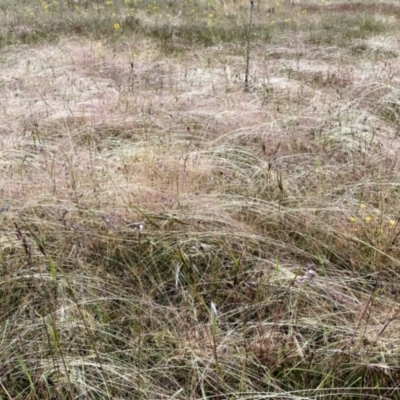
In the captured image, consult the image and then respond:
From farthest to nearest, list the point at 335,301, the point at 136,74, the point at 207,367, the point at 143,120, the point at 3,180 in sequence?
the point at 136,74
the point at 143,120
the point at 3,180
the point at 335,301
the point at 207,367

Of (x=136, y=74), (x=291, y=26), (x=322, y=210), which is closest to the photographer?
(x=322, y=210)

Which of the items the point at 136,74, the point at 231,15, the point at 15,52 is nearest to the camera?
the point at 136,74

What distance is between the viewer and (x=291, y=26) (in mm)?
8992

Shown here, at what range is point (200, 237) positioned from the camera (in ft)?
7.53

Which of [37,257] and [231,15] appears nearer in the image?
[37,257]

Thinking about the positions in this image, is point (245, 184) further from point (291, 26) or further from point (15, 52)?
point (291, 26)

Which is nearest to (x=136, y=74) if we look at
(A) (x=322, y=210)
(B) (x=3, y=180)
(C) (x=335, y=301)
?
(B) (x=3, y=180)

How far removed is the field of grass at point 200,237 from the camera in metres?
1.65

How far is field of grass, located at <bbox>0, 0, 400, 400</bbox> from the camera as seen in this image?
5.41ft

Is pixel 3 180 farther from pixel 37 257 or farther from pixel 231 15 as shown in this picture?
pixel 231 15

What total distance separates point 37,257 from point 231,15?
875 centimetres

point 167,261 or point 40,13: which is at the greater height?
point 40,13

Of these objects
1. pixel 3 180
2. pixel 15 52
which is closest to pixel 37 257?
pixel 3 180

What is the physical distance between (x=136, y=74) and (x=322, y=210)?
3775mm
